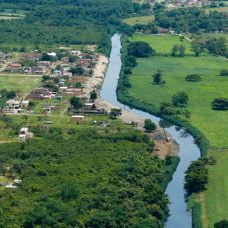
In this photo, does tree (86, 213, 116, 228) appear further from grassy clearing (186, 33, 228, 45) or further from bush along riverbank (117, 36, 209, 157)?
grassy clearing (186, 33, 228, 45)

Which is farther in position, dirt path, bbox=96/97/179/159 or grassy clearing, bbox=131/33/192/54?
grassy clearing, bbox=131/33/192/54

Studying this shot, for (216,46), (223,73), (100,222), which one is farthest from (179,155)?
(216,46)

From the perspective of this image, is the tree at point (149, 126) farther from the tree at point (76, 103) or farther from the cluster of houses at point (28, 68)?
the cluster of houses at point (28, 68)

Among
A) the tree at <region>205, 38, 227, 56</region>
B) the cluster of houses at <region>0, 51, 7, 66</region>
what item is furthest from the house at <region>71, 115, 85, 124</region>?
the tree at <region>205, 38, 227, 56</region>

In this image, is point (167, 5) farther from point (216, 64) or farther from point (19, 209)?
point (19, 209)

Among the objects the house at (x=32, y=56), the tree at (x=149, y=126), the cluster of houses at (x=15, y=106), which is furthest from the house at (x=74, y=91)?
the house at (x=32, y=56)

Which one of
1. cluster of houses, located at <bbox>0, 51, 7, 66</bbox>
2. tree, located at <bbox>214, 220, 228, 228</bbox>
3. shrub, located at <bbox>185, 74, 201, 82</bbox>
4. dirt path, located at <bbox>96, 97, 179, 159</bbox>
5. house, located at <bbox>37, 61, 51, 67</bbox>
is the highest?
tree, located at <bbox>214, 220, 228, 228</bbox>

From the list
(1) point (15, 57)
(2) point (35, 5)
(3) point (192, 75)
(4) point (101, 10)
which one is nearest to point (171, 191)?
(3) point (192, 75)
